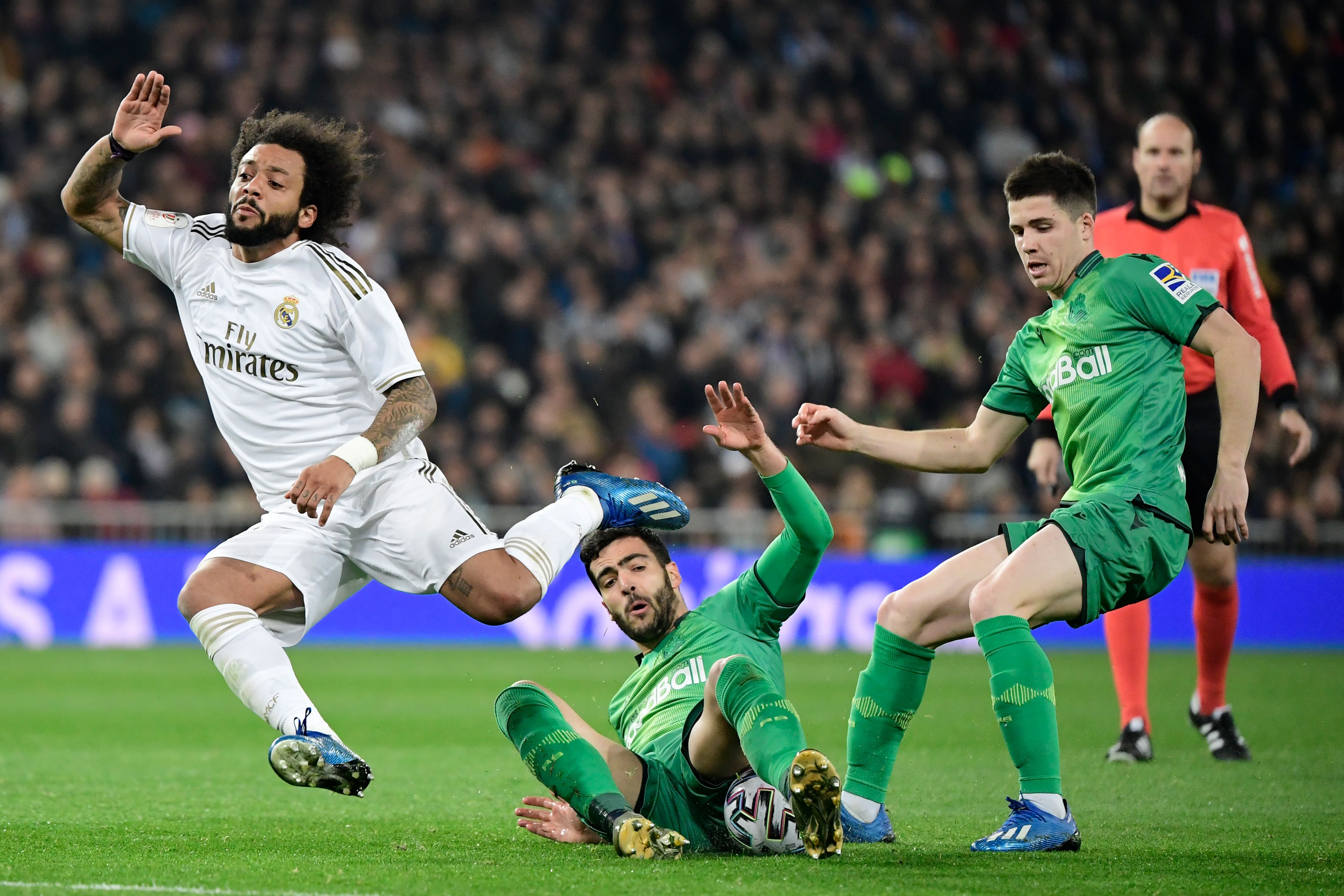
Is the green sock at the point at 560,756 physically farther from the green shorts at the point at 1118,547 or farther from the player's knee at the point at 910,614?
the green shorts at the point at 1118,547

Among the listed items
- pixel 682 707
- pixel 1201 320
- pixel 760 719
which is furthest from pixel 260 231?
pixel 1201 320

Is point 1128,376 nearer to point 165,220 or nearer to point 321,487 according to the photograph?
point 321,487

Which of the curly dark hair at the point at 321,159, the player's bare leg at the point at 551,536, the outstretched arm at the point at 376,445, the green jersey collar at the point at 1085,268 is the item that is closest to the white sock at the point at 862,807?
the player's bare leg at the point at 551,536

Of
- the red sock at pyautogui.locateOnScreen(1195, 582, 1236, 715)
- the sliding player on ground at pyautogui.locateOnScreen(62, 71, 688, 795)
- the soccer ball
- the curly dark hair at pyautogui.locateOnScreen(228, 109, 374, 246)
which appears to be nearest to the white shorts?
the sliding player on ground at pyautogui.locateOnScreen(62, 71, 688, 795)

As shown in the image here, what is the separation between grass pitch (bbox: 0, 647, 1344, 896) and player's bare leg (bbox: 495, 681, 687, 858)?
0.28ft

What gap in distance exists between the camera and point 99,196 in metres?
5.10

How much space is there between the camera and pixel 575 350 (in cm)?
1407

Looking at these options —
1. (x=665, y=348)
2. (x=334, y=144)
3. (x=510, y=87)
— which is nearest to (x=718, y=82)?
(x=510, y=87)

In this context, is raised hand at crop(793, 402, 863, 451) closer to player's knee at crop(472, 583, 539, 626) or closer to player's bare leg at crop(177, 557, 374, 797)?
player's knee at crop(472, 583, 539, 626)

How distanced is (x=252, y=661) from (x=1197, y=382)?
3.83 meters

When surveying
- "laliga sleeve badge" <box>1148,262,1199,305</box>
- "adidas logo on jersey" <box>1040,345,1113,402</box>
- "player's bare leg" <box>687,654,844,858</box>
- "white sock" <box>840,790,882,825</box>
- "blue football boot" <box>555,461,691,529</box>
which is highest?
"laliga sleeve badge" <box>1148,262,1199,305</box>

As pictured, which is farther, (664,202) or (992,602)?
(664,202)

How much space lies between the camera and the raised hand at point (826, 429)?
4.45m

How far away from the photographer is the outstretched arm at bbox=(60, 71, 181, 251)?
4.97 m
